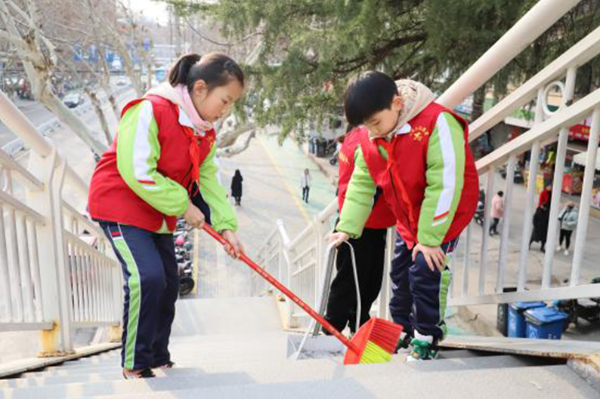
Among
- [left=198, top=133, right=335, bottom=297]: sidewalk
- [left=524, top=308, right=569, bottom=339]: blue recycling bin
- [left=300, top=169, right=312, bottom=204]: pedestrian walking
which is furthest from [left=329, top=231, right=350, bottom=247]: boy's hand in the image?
[left=300, top=169, right=312, bottom=204]: pedestrian walking

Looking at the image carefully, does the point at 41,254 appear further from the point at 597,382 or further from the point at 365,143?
the point at 597,382

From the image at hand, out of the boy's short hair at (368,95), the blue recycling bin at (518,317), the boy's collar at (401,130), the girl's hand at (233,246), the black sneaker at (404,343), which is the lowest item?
the blue recycling bin at (518,317)

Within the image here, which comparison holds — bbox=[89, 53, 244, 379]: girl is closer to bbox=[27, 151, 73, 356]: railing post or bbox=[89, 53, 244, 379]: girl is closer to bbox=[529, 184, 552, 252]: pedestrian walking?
bbox=[27, 151, 73, 356]: railing post

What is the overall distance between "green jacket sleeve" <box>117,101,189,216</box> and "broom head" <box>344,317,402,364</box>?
3.15 feet

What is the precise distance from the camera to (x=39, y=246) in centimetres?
288

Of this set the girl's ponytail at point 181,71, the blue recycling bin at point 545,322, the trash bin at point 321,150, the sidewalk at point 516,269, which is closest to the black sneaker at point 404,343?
the girl's ponytail at point 181,71

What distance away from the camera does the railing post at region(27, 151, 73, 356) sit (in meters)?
2.83

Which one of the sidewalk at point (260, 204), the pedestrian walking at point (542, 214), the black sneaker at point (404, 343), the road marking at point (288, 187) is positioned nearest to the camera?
the black sneaker at point (404, 343)

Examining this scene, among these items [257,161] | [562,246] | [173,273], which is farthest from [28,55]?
[257,161]

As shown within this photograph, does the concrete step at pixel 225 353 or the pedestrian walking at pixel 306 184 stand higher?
the concrete step at pixel 225 353

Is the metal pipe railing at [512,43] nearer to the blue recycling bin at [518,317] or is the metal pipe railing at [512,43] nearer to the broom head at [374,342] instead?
the broom head at [374,342]

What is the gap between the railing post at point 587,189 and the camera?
2.05m

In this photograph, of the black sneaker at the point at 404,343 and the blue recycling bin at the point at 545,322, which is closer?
the black sneaker at the point at 404,343

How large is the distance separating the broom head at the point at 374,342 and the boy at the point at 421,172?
11 centimetres
